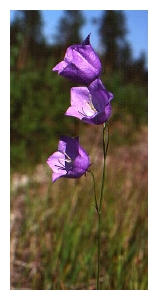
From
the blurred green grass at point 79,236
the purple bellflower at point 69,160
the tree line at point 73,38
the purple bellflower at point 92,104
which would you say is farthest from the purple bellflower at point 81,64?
the tree line at point 73,38

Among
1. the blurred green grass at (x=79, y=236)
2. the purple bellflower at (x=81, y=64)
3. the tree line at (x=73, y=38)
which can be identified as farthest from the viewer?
the tree line at (x=73, y=38)

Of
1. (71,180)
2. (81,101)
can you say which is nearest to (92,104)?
(81,101)

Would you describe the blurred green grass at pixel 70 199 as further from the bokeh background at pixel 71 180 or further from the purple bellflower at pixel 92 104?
the purple bellflower at pixel 92 104

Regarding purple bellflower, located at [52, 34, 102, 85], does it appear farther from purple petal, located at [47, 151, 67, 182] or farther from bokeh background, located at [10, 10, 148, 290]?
purple petal, located at [47, 151, 67, 182]

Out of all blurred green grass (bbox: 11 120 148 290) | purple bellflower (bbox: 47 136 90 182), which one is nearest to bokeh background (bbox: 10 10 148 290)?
blurred green grass (bbox: 11 120 148 290)
